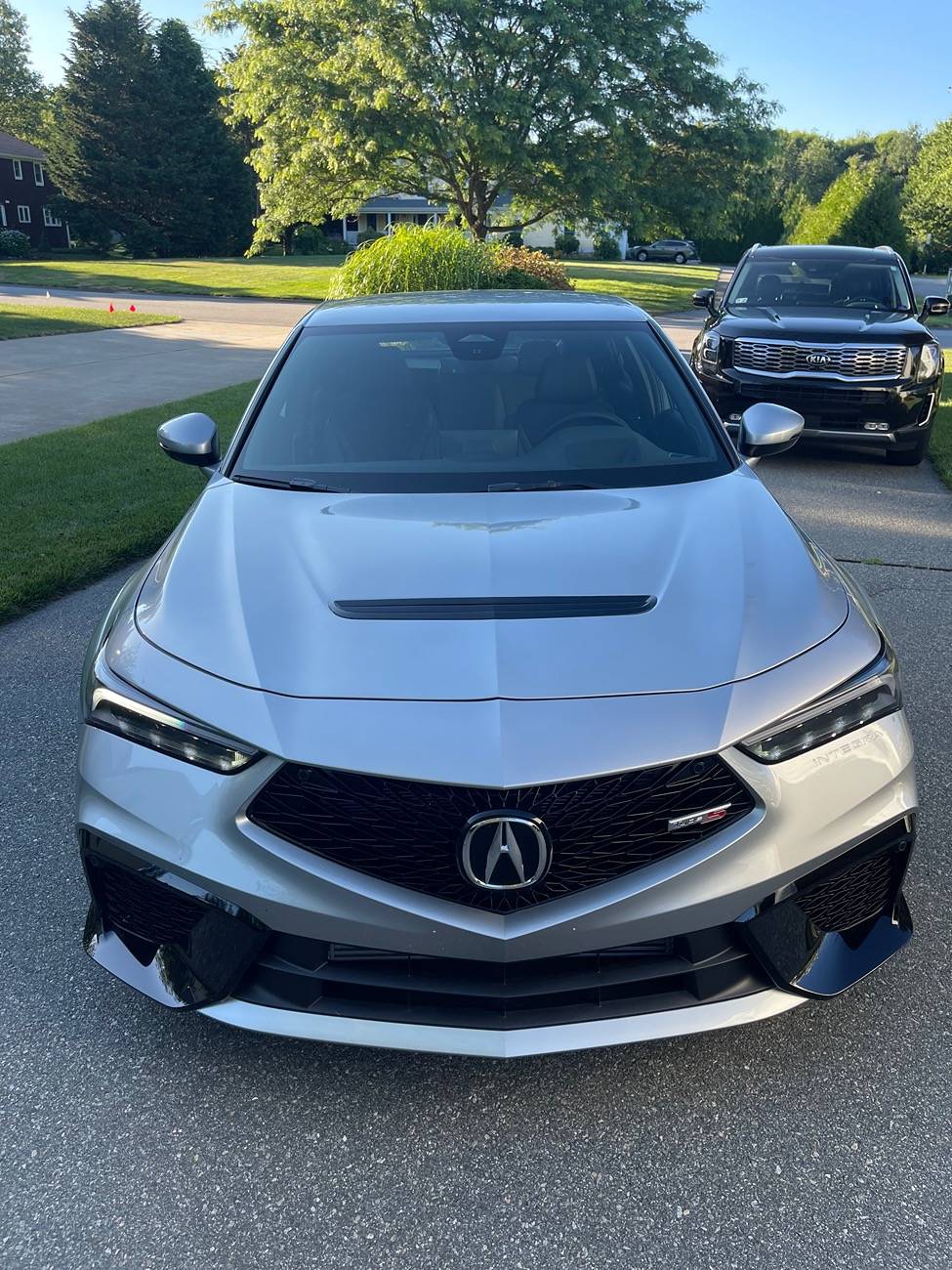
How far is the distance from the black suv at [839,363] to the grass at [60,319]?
43.8 feet

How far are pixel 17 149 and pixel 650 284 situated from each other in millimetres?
42638

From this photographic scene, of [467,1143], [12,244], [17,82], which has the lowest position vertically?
[467,1143]

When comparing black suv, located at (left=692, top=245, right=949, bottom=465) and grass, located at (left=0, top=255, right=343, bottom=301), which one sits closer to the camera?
black suv, located at (left=692, top=245, right=949, bottom=465)

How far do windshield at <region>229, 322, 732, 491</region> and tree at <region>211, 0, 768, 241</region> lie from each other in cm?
2350

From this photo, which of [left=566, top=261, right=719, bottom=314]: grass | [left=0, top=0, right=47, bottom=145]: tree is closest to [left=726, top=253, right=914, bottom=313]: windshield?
[left=566, top=261, right=719, bottom=314]: grass

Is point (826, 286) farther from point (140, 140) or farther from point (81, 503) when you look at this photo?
point (140, 140)

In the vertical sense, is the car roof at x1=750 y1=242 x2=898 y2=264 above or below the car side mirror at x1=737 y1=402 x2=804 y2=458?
above

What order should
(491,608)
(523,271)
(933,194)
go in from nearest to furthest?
(491,608), (523,271), (933,194)

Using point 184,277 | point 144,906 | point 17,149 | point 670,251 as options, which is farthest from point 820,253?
point 17,149

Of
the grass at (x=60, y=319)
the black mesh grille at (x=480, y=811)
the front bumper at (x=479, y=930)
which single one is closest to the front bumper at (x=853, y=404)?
the front bumper at (x=479, y=930)

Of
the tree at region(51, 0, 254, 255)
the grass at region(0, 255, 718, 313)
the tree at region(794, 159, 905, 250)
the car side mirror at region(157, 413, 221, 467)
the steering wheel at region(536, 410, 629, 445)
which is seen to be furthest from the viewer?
the tree at region(51, 0, 254, 255)

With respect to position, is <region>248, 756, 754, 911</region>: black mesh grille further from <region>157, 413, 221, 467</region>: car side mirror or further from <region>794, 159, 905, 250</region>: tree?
<region>794, 159, 905, 250</region>: tree

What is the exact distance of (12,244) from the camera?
4803cm

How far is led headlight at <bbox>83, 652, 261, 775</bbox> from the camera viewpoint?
7.11ft
